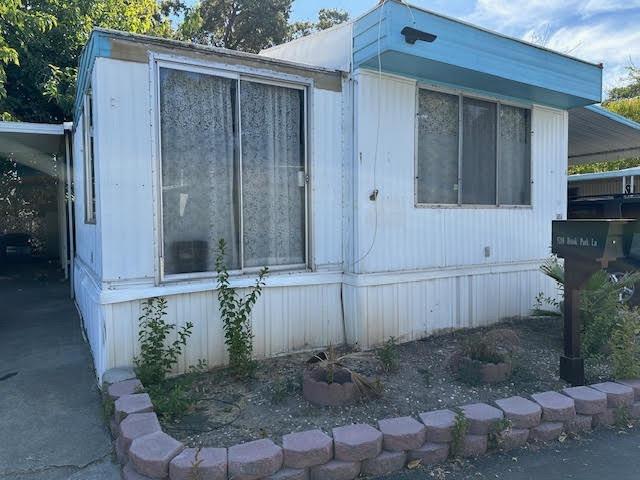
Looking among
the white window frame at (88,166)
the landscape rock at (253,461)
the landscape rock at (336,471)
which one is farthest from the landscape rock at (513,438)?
the white window frame at (88,166)

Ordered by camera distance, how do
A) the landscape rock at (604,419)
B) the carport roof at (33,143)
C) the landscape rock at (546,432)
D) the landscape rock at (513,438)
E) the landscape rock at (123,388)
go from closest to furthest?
1. the landscape rock at (513,438)
2. the landscape rock at (546,432)
3. the landscape rock at (123,388)
4. the landscape rock at (604,419)
5. the carport roof at (33,143)

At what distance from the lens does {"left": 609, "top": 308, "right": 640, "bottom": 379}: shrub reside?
148 inches

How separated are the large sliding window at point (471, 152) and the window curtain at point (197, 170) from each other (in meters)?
2.05

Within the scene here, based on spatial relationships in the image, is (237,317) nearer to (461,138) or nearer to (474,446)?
(474,446)

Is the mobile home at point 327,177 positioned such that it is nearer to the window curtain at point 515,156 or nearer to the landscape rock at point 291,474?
the window curtain at point 515,156

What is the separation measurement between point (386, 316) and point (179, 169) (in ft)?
8.09

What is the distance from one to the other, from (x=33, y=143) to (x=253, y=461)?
824 cm

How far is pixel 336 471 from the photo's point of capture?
2.68 m

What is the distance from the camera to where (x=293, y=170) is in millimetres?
4660

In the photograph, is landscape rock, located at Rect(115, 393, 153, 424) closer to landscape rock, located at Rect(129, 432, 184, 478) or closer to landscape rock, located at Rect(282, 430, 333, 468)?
landscape rock, located at Rect(129, 432, 184, 478)

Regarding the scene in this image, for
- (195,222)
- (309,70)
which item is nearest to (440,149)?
(309,70)

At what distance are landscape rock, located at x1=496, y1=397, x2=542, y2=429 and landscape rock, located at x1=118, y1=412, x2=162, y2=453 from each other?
2.24m

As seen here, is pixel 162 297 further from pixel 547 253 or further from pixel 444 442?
pixel 547 253

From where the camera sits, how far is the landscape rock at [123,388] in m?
3.29
